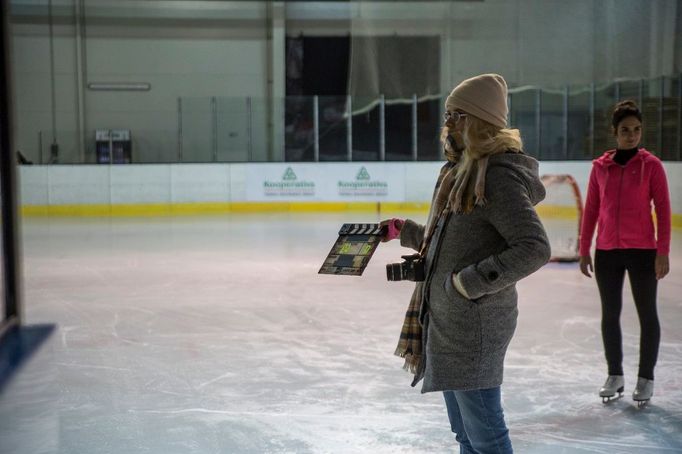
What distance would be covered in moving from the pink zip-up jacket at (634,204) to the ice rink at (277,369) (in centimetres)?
70

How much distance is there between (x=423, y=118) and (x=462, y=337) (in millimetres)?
13266

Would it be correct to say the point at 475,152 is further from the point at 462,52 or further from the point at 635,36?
the point at 462,52

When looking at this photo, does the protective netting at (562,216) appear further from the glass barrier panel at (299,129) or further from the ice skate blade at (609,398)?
the glass barrier panel at (299,129)

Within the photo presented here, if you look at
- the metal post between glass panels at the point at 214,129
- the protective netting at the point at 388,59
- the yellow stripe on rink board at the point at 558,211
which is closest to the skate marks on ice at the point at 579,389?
the yellow stripe on rink board at the point at 558,211

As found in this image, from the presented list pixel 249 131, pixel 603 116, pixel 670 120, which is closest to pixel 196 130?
pixel 249 131

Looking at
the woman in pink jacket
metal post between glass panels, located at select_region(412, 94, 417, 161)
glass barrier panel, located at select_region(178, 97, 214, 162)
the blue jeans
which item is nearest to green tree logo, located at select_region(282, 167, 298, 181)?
metal post between glass panels, located at select_region(412, 94, 417, 161)

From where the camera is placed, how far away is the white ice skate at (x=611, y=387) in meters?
3.79

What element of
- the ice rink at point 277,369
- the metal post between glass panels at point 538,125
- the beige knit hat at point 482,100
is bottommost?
the ice rink at point 277,369

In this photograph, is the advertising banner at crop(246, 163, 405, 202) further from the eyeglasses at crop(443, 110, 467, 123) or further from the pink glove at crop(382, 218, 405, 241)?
the eyeglasses at crop(443, 110, 467, 123)

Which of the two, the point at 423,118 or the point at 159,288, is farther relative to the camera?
the point at 423,118

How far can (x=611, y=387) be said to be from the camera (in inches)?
150

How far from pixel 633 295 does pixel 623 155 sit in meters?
0.58

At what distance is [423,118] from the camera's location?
596 inches

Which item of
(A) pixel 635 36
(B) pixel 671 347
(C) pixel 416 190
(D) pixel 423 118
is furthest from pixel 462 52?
(B) pixel 671 347
